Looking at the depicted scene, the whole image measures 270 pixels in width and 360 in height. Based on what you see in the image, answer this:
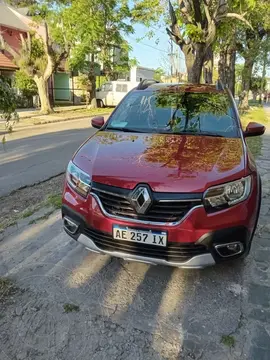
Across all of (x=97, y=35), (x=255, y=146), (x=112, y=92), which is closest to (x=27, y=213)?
(x=255, y=146)

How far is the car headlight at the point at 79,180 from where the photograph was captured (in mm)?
2775

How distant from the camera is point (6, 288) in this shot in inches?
111

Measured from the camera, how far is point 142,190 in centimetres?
254

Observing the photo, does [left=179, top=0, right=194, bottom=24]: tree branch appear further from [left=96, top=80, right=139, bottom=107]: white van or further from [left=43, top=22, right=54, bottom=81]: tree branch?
[left=96, top=80, right=139, bottom=107]: white van

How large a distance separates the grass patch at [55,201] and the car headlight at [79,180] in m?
1.78

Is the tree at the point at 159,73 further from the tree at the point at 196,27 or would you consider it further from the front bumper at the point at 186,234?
the front bumper at the point at 186,234

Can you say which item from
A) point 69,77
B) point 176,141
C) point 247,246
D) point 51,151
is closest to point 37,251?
point 176,141

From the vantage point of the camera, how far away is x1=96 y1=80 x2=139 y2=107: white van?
24.8 metres

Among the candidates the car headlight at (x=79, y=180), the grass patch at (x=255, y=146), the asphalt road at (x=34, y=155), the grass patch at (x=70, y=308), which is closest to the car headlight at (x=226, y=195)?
the car headlight at (x=79, y=180)

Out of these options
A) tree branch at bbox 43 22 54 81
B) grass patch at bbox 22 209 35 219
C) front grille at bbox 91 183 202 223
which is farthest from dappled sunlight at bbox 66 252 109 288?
tree branch at bbox 43 22 54 81

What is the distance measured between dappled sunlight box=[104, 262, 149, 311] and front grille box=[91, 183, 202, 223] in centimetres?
71

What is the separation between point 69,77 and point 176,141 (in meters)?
29.4

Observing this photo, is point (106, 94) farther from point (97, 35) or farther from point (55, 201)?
point (55, 201)

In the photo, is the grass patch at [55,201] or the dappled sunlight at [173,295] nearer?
the dappled sunlight at [173,295]
